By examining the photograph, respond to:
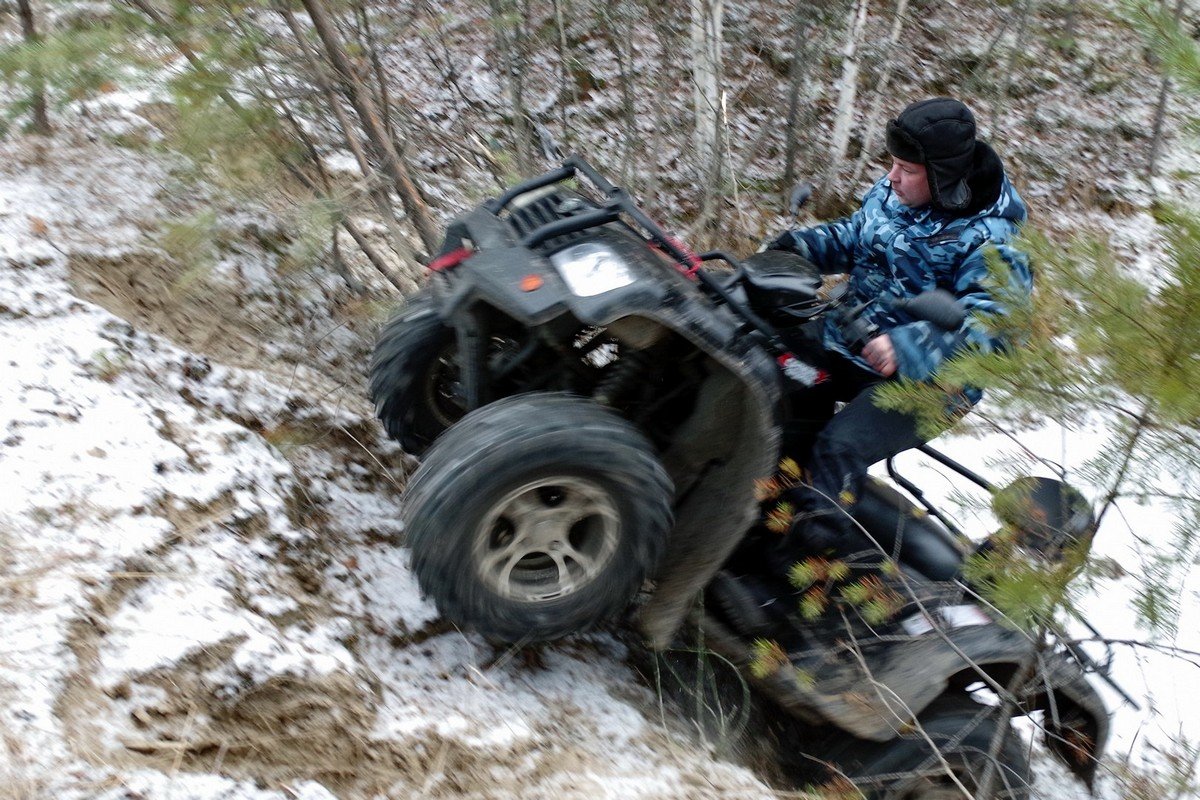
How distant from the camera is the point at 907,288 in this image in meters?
3.72

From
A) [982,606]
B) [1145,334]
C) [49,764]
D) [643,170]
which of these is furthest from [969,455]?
[49,764]

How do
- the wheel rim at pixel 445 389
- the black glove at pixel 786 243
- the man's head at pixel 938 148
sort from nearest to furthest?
the man's head at pixel 938 148 < the wheel rim at pixel 445 389 < the black glove at pixel 786 243

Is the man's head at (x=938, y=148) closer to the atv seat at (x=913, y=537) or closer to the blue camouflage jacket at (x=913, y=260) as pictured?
the blue camouflage jacket at (x=913, y=260)

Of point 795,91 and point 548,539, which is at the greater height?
point 795,91

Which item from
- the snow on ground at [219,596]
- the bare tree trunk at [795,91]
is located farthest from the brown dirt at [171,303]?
the bare tree trunk at [795,91]

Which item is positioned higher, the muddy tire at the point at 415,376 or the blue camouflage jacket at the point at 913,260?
the blue camouflage jacket at the point at 913,260

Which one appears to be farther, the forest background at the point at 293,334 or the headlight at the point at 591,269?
the headlight at the point at 591,269

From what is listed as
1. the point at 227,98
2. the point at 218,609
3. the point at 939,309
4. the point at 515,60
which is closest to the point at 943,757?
the point at 939,309

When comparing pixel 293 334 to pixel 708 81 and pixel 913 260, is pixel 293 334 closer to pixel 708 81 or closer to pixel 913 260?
pixel 913 260

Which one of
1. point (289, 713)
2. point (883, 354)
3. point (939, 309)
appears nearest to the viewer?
point (289, 713)

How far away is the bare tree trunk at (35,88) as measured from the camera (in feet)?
14.2

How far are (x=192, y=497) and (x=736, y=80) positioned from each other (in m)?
8.68

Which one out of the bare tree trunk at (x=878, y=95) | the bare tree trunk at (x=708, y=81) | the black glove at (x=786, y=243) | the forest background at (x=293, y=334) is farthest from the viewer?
the bare tree trunk at (x=878, y=95)

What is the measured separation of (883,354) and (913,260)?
0.61m
